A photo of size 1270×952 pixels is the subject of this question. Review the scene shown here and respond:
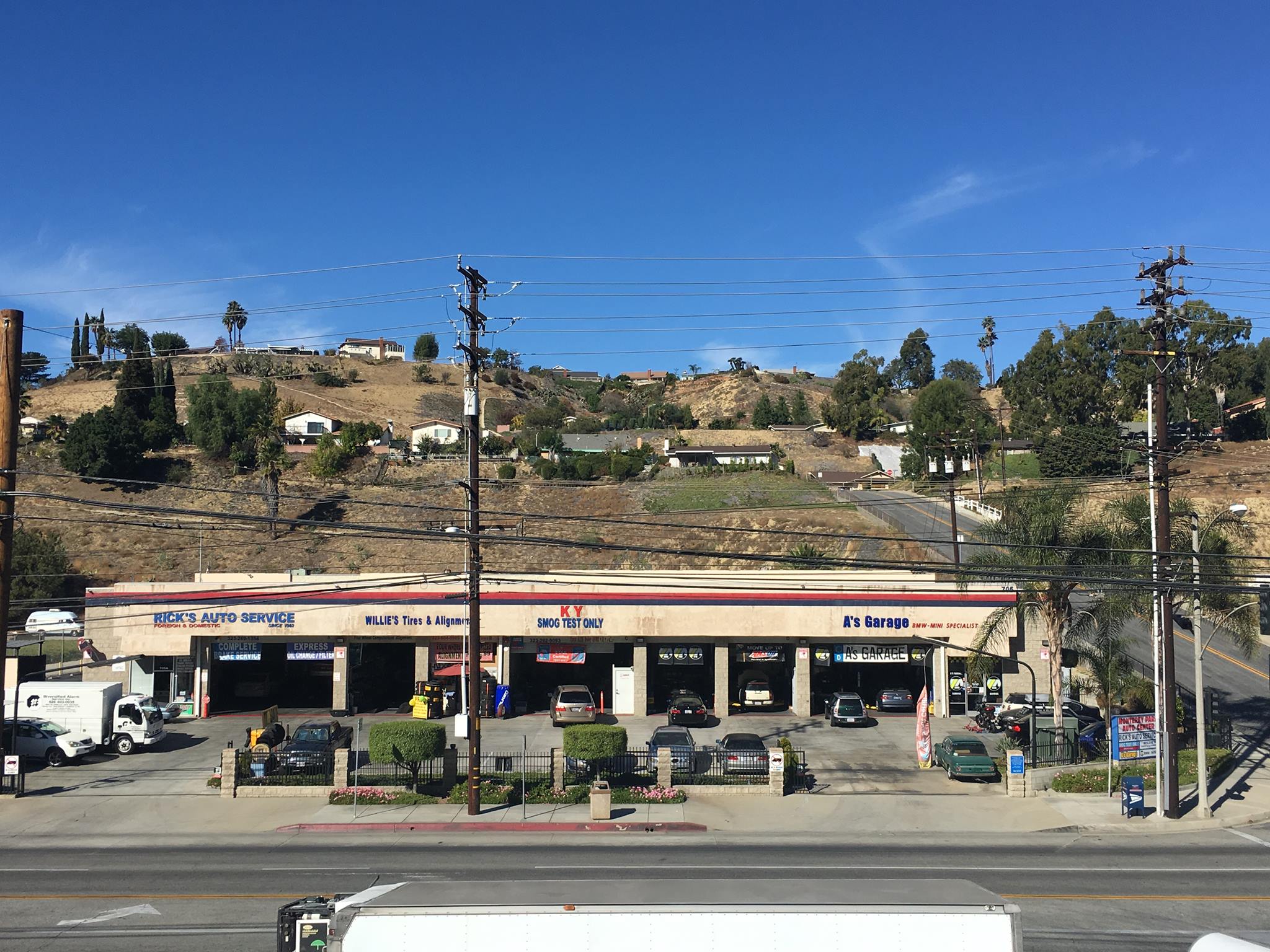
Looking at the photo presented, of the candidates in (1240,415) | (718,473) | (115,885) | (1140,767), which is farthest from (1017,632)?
(1240,415)

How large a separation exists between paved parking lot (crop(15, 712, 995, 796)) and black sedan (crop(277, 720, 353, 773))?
84.6 inches

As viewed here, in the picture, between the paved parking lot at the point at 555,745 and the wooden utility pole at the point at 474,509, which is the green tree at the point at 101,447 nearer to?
the paved parking lot at the point at 555,745

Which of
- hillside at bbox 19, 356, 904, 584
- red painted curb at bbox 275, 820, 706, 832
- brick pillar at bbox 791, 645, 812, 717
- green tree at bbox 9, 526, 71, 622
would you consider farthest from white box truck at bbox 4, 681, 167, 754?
green tree at bbox 9, 526, 71, 622

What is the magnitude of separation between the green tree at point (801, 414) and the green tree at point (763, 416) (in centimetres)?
403

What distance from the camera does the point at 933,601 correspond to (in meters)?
39.7

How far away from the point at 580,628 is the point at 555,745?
6.43 meters

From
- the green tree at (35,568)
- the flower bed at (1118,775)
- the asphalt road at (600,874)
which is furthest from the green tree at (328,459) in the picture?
the flower bed at (1118,775)

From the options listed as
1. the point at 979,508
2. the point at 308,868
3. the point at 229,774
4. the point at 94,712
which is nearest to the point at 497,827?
the point at 308,868

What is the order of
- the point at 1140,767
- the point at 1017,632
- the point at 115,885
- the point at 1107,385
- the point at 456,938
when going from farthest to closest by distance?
1. the point at 1107,385
2. the point at 1017,632
3. the point at 1140,767
4. the point at 115,885
5. the point at 456,938

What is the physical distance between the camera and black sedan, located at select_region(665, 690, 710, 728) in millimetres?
37312

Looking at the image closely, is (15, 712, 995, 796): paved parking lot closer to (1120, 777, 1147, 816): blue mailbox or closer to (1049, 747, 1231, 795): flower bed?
(1049, 747, 1231, 795): flower bed

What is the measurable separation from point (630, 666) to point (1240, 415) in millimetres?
92243

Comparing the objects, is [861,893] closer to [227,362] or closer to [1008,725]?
[1008,725]

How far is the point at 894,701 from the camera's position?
1583 inches
